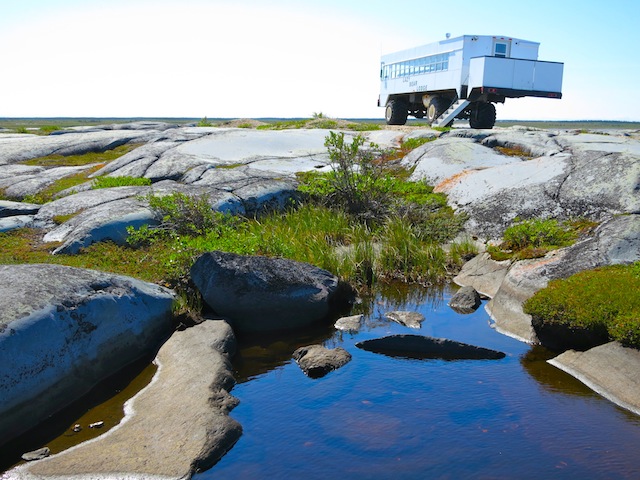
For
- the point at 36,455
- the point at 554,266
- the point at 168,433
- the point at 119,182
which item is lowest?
the point at 36,455

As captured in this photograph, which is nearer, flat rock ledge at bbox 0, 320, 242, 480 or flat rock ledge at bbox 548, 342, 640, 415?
flat rock ledge at bbox 0, 320, 242, 480

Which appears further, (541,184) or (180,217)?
(541,184)

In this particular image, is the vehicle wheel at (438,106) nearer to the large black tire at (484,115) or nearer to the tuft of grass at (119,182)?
the large black tire at (484,115)

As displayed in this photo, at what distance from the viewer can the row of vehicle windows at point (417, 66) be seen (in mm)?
28344

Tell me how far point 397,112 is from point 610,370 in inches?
1147

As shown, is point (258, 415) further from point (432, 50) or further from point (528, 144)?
point (432, 50)

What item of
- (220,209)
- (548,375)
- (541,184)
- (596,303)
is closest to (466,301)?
(596,303)

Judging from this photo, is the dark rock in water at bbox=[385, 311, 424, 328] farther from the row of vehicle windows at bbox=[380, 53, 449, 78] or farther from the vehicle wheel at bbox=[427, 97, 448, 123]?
the vehicle wheel at bbox=[427, 97, 448, 123]

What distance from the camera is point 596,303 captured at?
709 cm

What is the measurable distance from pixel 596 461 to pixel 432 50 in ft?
87.6

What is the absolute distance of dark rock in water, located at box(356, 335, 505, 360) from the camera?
23.4 ft

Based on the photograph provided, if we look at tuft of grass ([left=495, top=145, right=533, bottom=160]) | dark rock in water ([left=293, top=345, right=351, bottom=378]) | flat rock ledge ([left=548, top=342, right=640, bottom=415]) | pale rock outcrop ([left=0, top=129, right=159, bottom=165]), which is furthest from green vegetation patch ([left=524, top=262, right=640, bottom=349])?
pale rock outcrop ([left=0, top=129, right=159, bottom=165])

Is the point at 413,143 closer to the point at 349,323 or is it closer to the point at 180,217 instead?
the point at 180,217

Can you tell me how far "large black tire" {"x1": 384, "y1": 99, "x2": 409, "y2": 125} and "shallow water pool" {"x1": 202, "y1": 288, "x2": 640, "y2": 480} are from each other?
27915mm
